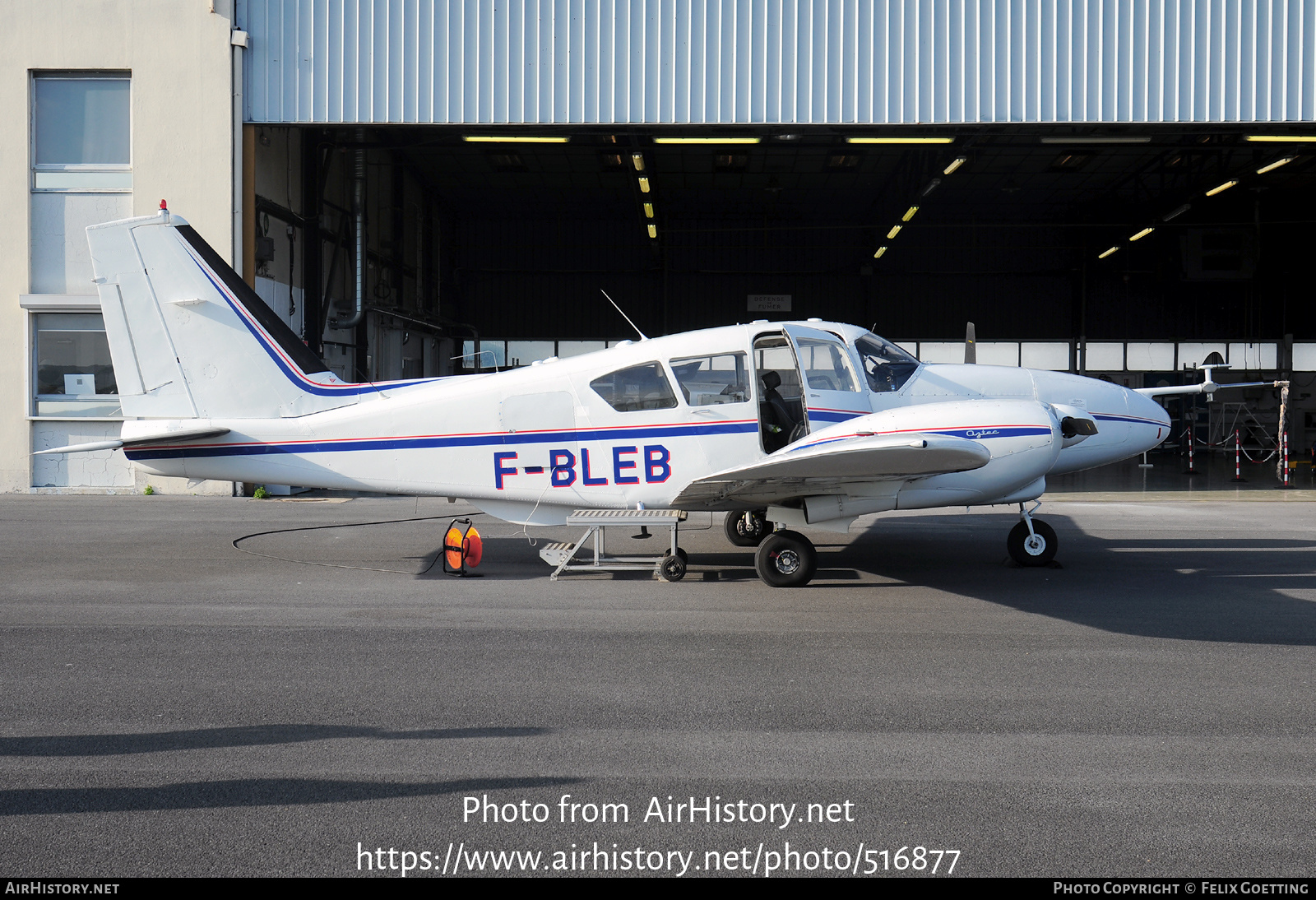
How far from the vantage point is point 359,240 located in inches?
828

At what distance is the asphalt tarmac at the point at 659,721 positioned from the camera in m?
3.32

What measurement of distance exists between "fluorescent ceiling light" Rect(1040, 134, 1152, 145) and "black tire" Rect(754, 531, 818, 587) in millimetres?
12817

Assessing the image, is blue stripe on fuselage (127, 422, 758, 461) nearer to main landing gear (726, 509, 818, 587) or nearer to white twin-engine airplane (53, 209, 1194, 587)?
white twin-engine airplane (53, 209, 1194, 587)

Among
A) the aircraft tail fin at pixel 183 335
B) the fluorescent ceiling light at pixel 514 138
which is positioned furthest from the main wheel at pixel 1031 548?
the fluorescent ceiling light at pixel 514 138

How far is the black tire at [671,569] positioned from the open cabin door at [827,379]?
5.99 ft

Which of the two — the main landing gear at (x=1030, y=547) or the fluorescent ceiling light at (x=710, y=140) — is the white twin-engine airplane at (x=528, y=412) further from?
the fluorescent ceiling light at (x=710, y=140)

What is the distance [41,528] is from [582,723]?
10.8 m

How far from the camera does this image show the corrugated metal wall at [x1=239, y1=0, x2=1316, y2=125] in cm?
1552

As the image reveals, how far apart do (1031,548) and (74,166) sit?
1739 centimetres

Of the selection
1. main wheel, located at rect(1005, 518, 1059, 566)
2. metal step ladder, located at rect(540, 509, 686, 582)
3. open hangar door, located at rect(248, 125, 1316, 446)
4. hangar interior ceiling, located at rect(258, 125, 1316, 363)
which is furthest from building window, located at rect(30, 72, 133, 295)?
main wheel, located at rect(1005, 518, 1059, 566)

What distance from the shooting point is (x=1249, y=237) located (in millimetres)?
32062

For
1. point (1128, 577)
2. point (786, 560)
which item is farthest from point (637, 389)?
point (1128, 577)

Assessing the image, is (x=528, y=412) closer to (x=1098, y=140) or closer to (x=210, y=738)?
(x=210, y=738)

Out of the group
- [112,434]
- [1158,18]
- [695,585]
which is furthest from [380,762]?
[1158,18]
